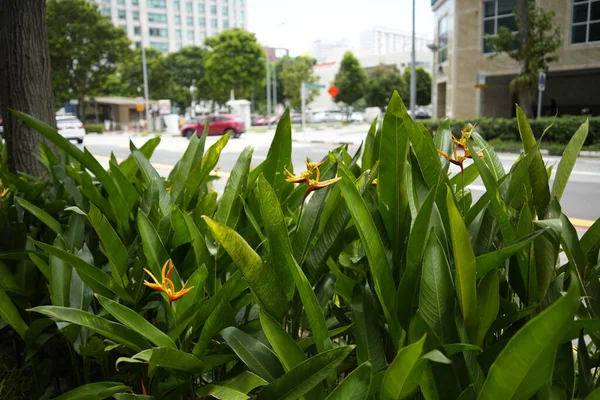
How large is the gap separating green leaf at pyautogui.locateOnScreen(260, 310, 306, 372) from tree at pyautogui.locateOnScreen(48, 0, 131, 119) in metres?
33.2

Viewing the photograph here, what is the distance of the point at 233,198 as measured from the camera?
1413 mm

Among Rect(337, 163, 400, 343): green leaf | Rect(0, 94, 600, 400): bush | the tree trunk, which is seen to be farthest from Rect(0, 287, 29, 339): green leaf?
the tree trunk

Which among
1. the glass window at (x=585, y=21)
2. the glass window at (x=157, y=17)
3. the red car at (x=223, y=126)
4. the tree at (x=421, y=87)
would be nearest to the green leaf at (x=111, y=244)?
the glass window at (x=585, y=21)

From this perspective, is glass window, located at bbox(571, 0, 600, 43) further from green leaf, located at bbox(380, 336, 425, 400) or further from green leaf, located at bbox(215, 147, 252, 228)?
green leaf, located at bbox(380, 336, 425, 400)

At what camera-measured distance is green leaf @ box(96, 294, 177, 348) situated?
3.01ft

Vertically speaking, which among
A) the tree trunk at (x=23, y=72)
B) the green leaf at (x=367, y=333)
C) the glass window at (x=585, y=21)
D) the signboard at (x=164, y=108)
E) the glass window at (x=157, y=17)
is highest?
the glass window at (x=157, y=17)

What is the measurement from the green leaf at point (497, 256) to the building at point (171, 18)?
72534 mm

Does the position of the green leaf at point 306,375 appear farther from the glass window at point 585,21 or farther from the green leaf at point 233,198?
the glass window at point 585,21

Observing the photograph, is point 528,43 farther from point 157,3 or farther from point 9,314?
point 157,3

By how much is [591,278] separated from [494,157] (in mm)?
506

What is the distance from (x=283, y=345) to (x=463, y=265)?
1.03 ft

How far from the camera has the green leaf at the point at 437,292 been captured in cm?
80

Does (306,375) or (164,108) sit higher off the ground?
(164,108)

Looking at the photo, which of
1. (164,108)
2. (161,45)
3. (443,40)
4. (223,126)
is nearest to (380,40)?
(161,45)
